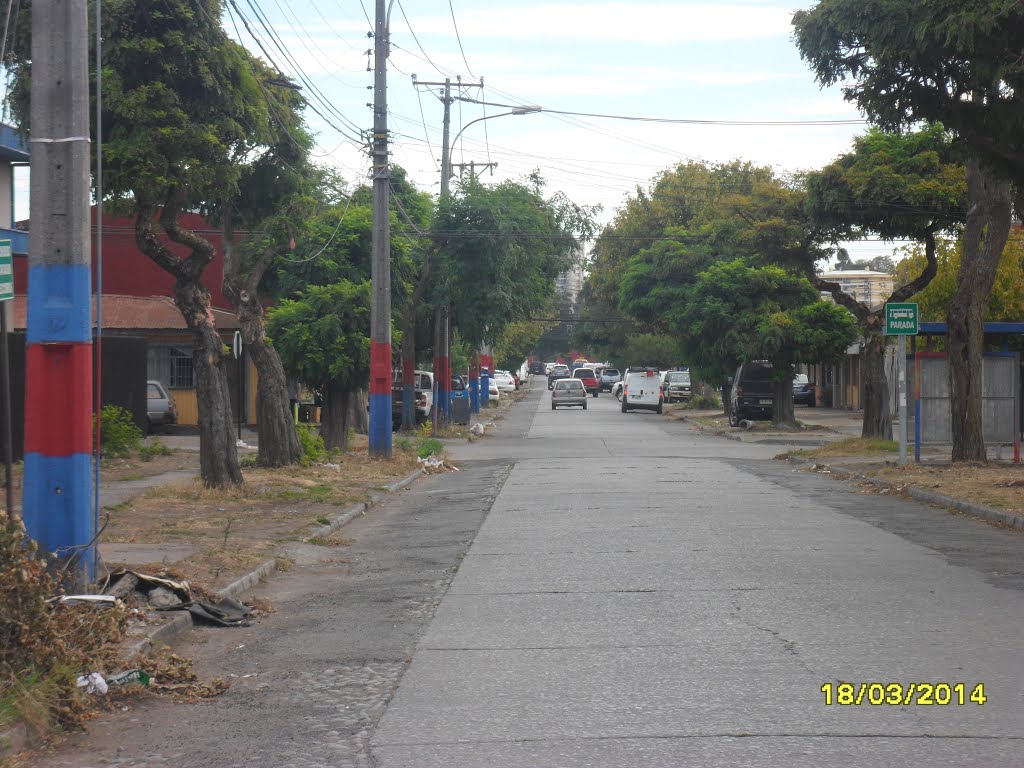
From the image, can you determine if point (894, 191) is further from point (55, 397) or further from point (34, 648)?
point (34, 648)

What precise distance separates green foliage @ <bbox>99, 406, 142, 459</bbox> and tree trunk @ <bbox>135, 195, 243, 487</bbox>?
282 inches

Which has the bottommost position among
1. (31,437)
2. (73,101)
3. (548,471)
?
(548,471)

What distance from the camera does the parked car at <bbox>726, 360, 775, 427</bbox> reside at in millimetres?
42719

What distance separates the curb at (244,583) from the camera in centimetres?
791

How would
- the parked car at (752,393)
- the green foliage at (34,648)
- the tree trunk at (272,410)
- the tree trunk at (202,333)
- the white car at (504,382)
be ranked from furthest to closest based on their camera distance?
1. the white car at (504,382)
2. the parked car at (752,393)
3. the tree trunk at (272,410)
4. the tree trunk at (202,333)
5. the green foliage at (34,648)

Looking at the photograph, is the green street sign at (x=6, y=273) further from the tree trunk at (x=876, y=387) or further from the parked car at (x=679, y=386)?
the parked car at (x=679, y=386)

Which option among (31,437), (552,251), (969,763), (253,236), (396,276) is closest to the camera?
(969,763)

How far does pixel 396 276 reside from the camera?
3078cm

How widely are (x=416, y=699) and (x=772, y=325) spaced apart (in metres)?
33.9

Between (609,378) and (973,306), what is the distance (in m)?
72.8

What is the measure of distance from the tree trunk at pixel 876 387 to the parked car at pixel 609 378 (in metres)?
63.5

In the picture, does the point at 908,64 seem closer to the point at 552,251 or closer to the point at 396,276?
the point at 396,276

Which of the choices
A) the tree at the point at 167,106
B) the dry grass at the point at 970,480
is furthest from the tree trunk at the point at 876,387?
the tree at the point at 167,106

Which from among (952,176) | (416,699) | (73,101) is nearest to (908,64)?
(952,176)
